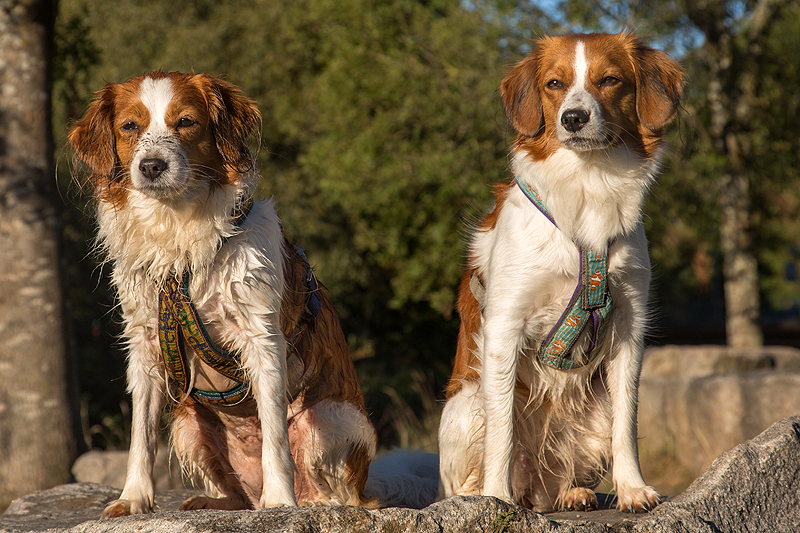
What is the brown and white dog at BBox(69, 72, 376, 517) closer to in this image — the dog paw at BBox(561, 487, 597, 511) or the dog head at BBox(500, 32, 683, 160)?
the dog paw at BBox(561, 487, 597, 511)

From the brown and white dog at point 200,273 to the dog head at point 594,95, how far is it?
121cm

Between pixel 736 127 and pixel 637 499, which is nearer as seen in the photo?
pixel 637 499

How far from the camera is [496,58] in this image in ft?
34.9

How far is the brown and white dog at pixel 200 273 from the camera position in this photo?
2924 mm

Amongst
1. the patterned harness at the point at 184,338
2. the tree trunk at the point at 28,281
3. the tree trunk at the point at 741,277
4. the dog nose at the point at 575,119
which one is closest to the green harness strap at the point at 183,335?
the patterned harness at the point at 184,338

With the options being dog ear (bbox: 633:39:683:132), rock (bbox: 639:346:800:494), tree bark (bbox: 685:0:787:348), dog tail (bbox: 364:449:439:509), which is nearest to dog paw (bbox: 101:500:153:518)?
dog tail (bbox: 364:449:439:509)

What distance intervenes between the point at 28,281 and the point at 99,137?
2.37m

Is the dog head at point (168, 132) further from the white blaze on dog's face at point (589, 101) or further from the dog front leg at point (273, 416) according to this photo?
the white blaze on dog's face at point (589, 101)

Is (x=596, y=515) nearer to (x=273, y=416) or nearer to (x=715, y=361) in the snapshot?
(x=273, y=416)

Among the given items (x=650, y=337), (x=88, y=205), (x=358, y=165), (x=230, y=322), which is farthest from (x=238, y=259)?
(x=358, y=165)

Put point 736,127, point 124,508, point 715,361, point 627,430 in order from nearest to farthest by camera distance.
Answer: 1. point 124,508
2. point 627,430
3. point 715,361
4. point 736,127

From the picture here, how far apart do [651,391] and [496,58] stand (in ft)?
17.3

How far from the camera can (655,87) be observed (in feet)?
10.1

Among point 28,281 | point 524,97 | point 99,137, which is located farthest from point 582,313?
point 28,281
